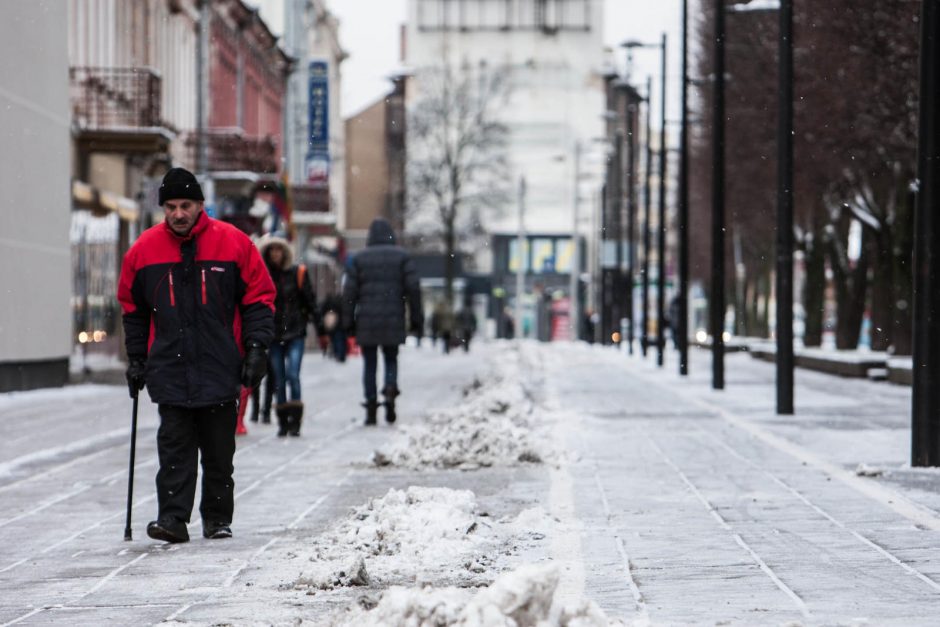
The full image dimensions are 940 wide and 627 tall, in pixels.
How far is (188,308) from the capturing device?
10047mm

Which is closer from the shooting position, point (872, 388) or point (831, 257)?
point (872, 388)

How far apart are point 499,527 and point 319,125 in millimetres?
55395

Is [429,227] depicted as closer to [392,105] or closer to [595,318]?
[595,318]

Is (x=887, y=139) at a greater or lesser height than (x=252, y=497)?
greater

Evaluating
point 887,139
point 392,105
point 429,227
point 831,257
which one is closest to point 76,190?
point 887,139

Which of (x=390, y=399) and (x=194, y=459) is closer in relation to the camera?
(x=194, y=459)

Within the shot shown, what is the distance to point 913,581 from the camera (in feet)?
26.6

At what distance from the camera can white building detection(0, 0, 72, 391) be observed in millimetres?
27234

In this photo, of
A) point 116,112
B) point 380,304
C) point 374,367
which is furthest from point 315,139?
point 374,367

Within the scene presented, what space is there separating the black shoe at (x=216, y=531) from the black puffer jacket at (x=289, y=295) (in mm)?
7374

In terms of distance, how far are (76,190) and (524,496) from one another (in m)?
23.6

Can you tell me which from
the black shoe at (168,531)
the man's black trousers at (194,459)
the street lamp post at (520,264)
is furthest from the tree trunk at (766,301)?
the black shoe at (168,531)

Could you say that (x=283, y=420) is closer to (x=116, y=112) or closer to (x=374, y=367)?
(x=374, y=367)

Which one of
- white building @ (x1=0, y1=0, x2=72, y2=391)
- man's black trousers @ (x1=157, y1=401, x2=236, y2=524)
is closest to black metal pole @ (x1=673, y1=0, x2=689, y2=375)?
white building @ (x1=0, y1=0, x2=72, y2=391)
